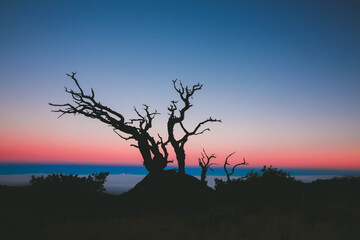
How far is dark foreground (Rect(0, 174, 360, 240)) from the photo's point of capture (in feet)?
29.6

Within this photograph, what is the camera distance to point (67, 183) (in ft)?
53.1

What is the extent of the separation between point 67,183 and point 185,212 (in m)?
7.64

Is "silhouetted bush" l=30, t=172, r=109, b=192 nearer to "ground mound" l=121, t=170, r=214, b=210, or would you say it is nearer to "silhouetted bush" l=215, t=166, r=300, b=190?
"ground mound" l=121, t=170, r=214, b=210

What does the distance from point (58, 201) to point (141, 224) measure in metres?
6.85

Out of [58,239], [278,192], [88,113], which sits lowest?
[58,239]

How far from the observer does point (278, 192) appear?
15477 mm

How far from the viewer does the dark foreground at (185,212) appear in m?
9.02

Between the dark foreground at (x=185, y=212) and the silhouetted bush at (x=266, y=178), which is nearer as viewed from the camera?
the dark foreground at (x=185, y=212)

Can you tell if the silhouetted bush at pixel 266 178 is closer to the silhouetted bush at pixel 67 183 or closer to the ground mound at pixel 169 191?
the ground mound at pixel 169 191

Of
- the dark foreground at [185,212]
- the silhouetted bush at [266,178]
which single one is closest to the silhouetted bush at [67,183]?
the dark foreground at [185,212]

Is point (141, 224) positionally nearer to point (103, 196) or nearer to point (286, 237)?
point (286, 237)

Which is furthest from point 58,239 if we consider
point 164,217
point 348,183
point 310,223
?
point 348,183

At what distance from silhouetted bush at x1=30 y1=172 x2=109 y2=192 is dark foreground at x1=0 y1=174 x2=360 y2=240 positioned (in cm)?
36

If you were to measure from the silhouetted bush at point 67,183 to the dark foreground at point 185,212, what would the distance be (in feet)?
1.18
